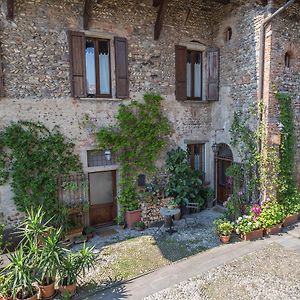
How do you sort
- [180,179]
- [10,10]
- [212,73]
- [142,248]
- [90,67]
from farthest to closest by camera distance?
[212,73] → [180,179] → [90,67] → [142,248] → [10,10]

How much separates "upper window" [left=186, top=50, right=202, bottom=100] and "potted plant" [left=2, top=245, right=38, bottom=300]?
7089mm

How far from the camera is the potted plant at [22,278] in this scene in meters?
4.68

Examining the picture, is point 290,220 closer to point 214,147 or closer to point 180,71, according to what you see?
point 214,147

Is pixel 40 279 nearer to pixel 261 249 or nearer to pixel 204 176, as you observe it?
pixel 261 249

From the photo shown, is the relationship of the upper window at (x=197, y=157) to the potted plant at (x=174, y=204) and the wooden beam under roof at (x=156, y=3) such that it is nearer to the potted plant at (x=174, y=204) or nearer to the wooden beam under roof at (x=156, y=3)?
the potted plant at (x=174, y=204)

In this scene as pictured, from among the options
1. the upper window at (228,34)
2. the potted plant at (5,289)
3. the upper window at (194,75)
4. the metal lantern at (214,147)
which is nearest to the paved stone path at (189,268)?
the potted plant at (5,289)

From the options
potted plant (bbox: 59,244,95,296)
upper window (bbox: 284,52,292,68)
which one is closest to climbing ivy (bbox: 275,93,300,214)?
upper window (bbox: 284,52,292,68)

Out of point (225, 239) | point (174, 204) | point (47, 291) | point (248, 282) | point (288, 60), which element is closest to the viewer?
point (47, 291)

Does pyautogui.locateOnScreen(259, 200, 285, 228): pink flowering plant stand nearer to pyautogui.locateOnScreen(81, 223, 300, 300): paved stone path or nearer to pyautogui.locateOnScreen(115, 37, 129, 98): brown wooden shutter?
pyautogui.locateOnScreen(81, 223, 300, 300): paved stone path

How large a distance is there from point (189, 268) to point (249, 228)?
91.2 inches

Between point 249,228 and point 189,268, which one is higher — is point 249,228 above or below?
above

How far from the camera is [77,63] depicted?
7.57 metres

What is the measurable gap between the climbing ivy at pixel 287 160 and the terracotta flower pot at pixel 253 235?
1.37 metres

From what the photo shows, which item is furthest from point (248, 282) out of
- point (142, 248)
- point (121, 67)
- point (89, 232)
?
point (121, 67)
